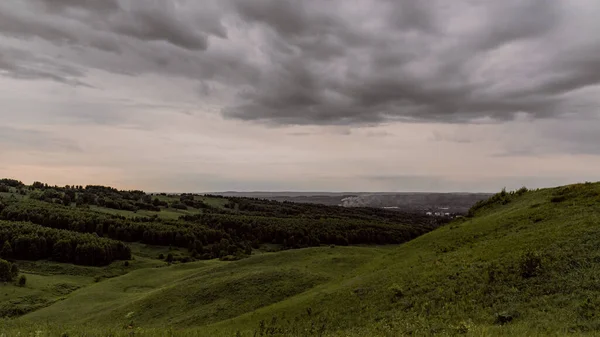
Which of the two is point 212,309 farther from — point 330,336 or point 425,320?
point 425,320

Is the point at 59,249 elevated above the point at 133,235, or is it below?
above

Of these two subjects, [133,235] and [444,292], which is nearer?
[444,292]

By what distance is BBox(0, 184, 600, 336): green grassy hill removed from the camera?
1509cm

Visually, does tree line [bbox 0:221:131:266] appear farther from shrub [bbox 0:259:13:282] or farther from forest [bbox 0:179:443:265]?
shrub [bbox 0:259:13:282]

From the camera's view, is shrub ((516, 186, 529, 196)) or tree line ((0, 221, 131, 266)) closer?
shrub ((516, 186, 529, 196))

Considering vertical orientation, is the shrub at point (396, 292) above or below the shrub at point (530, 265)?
below

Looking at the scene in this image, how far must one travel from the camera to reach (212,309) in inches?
1318

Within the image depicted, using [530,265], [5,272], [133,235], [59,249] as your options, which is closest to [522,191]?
[530,265]

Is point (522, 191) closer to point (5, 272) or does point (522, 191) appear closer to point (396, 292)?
point (396, 292)

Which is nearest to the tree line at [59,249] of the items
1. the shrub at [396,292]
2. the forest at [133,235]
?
the forest at [133,235]

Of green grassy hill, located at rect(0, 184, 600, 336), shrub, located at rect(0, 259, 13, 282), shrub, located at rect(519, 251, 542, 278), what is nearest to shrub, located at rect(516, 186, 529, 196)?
green grassy hill, located at rect(0, 184, 600, 336)

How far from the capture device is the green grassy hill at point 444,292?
15094 millimetres

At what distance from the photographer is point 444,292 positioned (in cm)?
1906

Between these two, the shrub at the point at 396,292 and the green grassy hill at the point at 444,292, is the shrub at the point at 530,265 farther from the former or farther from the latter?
the shrub at the point at 396,292
